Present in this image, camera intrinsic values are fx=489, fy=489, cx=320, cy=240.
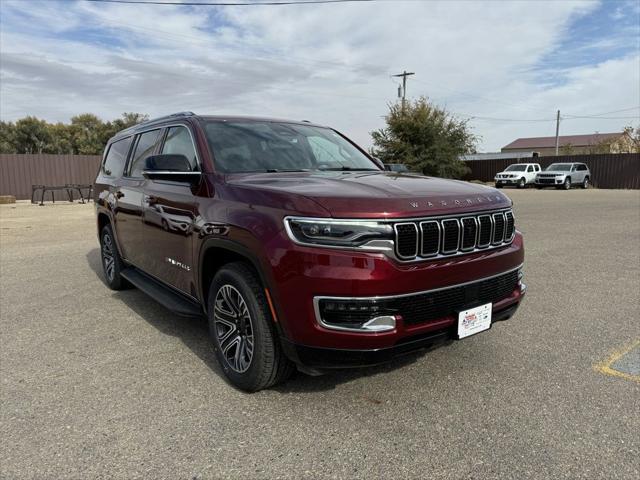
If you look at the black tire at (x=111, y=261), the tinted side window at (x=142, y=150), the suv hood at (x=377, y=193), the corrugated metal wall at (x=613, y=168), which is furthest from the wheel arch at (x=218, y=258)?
the corrugated metal wall at (x=613, y=168)

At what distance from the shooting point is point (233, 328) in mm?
3299

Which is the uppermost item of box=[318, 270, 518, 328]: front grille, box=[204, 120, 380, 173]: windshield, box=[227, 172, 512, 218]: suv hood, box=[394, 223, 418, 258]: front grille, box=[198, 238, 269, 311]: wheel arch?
box=[204, 120, 380, 173]: windshield

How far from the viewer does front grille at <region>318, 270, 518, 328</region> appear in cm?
263

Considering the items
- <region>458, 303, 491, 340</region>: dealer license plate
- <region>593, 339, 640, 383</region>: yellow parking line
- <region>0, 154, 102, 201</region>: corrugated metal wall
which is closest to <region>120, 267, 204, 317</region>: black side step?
<region>458, 303, 491, 340</region>: dealer license plate

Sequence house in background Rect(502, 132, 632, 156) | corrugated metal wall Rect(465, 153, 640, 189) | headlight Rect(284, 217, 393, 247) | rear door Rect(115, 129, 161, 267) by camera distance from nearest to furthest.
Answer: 1. headlight Rect(284, 217, 393, 247)
2. rear door Rect(115, 129, 161, 267)
3. corrugated metal wall Rect(465, 153, 640, 189)
4. house in background Rect(502, 132, 632, 156)

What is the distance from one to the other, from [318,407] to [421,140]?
32.0m

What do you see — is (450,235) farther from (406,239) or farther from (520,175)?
(520,175)

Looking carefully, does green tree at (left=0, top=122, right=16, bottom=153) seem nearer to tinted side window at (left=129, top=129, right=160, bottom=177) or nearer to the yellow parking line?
tinted side window at (left=129, top=129, right=160, bottom=177)

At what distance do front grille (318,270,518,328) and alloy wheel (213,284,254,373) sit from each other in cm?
66

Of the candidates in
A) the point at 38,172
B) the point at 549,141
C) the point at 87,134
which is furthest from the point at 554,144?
the point at 38,172

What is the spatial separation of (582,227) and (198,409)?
425 inches

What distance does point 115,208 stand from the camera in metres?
5.41

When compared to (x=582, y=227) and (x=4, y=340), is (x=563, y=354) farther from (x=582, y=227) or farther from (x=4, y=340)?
(x=582, y=227)

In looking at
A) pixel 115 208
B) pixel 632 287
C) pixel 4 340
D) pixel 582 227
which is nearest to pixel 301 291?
pixel 4 340
